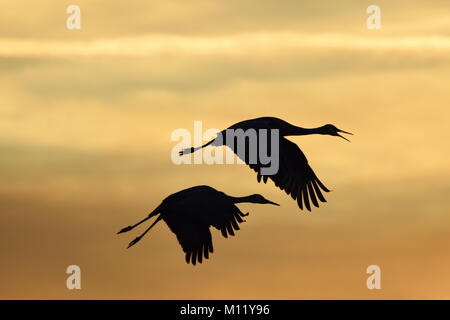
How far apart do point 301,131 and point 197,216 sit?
3799 mm

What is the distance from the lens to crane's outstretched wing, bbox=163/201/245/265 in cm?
3344

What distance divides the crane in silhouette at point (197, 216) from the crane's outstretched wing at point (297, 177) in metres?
2.22

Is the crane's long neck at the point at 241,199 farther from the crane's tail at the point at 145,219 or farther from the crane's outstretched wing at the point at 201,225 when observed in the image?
the crane's tail at the point at 145,219

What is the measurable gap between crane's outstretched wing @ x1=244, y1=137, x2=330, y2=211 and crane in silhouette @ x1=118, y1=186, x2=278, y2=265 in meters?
2.22

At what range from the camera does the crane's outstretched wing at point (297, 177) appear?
35.4m

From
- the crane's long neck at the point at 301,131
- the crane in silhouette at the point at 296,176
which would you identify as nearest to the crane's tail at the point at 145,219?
the crane in silhouette at the point at 296,176
